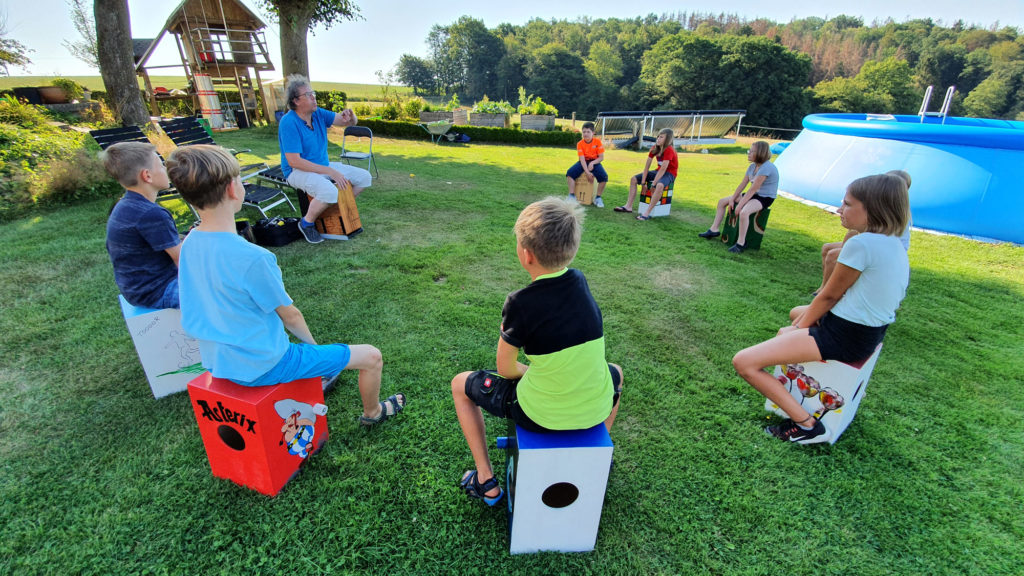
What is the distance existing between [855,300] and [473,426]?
6.75 ft

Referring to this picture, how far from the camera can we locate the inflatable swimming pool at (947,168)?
6379 millimetres

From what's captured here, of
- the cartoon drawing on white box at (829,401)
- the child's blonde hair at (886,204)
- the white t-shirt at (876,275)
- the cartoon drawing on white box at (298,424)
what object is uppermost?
the child's blonde hair at (886,204)

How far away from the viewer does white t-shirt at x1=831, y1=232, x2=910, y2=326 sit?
2.21 m

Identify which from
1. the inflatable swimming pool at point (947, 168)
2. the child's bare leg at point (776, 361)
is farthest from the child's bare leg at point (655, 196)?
the child's bare leg at point (776, 361)

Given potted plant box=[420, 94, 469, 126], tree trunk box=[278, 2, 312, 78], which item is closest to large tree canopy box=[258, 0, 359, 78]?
tree trunk box=[278, 2, 312, 78]

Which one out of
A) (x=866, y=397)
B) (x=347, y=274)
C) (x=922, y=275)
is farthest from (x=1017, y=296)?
(x=347, y=274)

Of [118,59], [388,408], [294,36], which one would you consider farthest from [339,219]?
[294,36]

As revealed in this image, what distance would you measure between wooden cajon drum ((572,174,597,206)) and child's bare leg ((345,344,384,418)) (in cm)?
610

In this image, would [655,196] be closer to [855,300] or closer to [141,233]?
[855,300]

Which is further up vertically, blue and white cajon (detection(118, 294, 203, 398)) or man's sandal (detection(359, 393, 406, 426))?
blue and white cajon (detection(118, 294, 203, 398))

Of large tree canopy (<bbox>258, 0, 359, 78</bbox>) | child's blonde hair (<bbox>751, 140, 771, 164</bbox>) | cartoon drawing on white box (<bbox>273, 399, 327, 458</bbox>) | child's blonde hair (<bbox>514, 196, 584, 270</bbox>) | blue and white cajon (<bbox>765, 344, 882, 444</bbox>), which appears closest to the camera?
child's blonde hair (<bbox>514, 196, 584, 270</bbox>)

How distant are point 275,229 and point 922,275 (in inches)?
298

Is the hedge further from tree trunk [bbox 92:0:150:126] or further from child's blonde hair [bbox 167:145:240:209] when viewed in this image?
child's blonde hair [bbox 167:145:240:209]

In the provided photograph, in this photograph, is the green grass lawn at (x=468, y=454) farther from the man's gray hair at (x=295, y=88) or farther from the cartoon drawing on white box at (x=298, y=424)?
the man's gray hair at (x=295, y=88)
